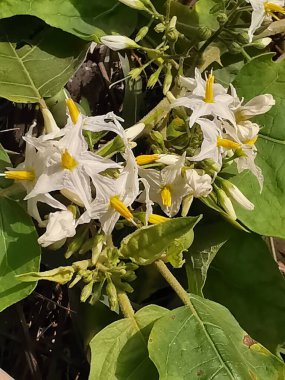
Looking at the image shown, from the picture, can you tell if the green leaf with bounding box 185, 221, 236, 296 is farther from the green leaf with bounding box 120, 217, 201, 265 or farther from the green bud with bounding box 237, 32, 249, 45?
the green bud with bounding box 237, 32, 249, 45

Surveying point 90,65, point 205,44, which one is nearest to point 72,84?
point 90,65

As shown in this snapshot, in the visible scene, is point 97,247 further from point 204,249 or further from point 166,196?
point 204,249

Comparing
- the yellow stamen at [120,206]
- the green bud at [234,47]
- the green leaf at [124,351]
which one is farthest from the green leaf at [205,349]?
the green bud at [234,47]

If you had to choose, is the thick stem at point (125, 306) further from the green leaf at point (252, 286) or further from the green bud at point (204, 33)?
the green bud at point (204, 33)

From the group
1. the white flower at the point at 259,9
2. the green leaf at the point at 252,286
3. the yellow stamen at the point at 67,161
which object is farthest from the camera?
the green leaf at the point at 252,286

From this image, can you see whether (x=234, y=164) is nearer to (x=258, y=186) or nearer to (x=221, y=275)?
(x=258, y=186)

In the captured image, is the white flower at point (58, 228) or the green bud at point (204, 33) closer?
the white flower at point (58, 228)

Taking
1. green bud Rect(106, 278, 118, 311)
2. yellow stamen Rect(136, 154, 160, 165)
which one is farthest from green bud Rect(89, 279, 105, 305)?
yellow stamen Rect(136, 154, 160, 165)
